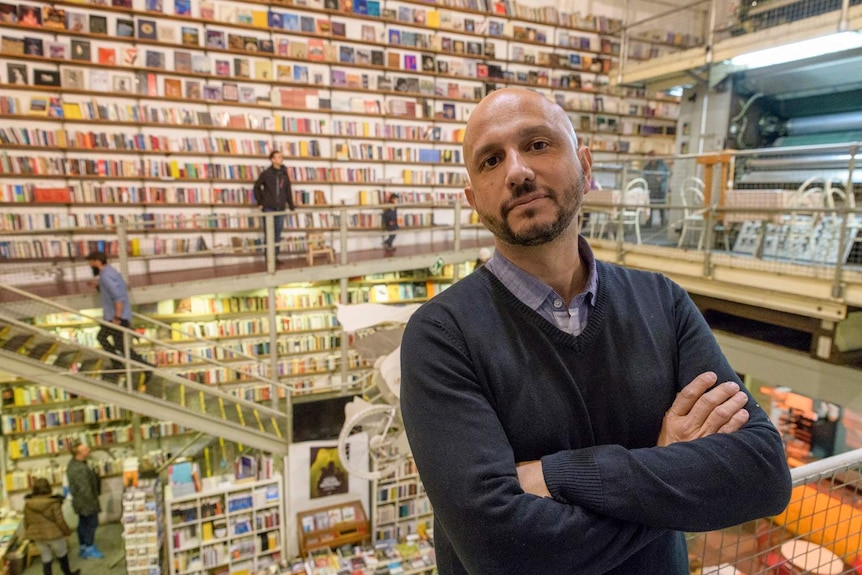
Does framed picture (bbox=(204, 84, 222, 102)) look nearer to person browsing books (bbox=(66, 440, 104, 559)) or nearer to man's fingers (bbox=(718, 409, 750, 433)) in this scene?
person browsing books (bbox=(66, 440, 104, 559))

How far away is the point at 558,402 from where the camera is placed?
89 cm

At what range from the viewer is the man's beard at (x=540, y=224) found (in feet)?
3.08

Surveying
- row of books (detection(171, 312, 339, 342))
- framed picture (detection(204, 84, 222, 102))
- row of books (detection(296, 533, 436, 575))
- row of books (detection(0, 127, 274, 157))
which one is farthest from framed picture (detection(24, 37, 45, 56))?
row of books (detection(296, 533, 436, 575))

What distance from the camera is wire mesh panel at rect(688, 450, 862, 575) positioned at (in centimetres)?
130

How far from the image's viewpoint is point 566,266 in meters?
1.02

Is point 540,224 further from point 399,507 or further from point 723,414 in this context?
point 399,507

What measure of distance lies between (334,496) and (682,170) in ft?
17.6

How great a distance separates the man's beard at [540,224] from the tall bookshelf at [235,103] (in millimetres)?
4658

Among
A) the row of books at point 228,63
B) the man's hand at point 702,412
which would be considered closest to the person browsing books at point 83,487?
the row of books at point 228,63

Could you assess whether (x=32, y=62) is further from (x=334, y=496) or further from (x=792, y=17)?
(x=792, y=17)

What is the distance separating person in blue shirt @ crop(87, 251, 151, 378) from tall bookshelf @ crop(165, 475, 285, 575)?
1.37 meters

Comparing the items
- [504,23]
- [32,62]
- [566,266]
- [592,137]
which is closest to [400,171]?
[504,23]

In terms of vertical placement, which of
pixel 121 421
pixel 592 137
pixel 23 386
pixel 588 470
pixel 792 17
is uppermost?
pixel 792 17

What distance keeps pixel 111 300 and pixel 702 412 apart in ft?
17.0
